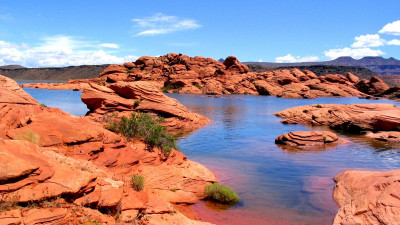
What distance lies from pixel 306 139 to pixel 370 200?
9935 millimetres

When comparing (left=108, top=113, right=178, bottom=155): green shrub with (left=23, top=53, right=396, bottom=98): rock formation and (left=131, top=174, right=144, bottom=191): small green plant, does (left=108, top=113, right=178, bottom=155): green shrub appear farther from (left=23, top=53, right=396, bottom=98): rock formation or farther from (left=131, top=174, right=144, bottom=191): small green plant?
(left=23, top=53, right=396, bottom=98): rock formation

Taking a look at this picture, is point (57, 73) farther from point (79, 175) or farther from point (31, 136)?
point (79, 175)

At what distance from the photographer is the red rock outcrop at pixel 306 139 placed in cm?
1755

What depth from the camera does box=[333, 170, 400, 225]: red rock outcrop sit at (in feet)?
24.2

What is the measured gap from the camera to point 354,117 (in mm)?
23594

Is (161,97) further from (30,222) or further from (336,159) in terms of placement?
(30,222)

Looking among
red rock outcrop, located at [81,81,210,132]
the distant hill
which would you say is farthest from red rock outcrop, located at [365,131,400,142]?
the distant hill

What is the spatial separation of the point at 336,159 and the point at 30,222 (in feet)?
44.1

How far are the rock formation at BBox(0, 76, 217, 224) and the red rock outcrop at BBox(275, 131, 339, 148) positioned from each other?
7.93 m

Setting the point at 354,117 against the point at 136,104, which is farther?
the point at 354,117

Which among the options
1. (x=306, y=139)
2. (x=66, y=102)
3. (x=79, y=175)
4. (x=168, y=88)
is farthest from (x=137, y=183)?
(x=168, y=88)

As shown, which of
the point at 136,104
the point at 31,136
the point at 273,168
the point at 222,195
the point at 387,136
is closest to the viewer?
the point at 31,136

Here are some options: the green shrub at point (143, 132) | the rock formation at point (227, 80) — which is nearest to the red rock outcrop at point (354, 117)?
the green shrub at point (143, 132)

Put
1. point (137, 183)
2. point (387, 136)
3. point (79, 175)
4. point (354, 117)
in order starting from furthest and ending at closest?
point (354, 117), point (387, 136), point (137, 183), point (79, 175)
